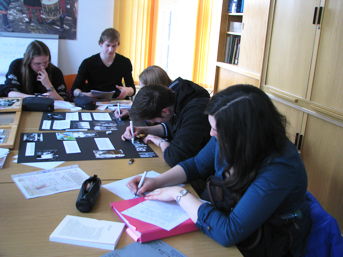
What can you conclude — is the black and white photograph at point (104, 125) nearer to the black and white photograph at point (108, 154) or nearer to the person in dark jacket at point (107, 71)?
the black and white photograph at point (108, 154)

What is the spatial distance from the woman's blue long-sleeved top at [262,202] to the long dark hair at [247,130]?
39 millimetres

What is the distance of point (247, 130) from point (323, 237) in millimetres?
447

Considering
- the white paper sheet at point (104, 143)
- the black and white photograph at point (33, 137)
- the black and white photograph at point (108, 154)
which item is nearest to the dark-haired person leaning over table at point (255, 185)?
the black and white photograph at point (108, 154)

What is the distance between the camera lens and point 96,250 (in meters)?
1.02

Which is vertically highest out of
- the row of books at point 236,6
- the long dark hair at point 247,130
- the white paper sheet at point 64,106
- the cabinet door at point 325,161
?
the row of books at point 236,6

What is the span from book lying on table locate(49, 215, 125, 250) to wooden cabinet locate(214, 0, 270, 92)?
105 inches

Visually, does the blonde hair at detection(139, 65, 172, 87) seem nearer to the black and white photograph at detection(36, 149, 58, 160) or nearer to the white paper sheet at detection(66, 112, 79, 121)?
the white paper sheet at detection(66, 112, 79, 121)

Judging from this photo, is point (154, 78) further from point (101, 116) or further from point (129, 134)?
point (101, 116)

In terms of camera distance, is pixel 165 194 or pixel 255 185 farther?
pixel 165 194

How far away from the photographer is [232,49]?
4293mm

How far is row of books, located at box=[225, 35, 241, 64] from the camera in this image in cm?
422

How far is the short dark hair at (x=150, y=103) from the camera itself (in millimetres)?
1763

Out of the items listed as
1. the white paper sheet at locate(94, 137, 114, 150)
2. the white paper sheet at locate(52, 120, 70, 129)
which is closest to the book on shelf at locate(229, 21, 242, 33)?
the white paper sheet at locate(52, 120, 70, 129)

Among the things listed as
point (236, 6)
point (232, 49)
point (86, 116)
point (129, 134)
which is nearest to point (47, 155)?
point (129, 134)
